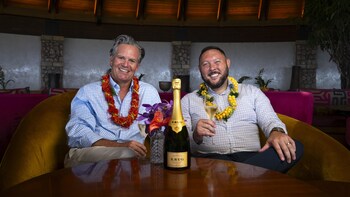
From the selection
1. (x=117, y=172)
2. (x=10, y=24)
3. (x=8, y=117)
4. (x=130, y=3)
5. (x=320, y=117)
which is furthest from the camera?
(x=130, y=3)

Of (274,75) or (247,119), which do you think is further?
(274,75)

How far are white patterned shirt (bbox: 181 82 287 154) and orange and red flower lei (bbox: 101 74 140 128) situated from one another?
0.35 meters

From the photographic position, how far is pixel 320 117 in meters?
4.39

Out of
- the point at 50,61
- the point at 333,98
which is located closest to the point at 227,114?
the point at 333,98

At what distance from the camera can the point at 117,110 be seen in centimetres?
205

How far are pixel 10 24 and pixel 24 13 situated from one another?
464 millimetres

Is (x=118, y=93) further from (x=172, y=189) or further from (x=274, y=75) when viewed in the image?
(x=274, y=75)

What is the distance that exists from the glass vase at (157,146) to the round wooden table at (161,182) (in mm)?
50

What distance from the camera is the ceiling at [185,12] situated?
9586mm

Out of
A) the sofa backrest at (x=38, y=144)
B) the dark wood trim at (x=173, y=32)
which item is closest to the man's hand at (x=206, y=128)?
the sofa backrest at (x=38, y=144)

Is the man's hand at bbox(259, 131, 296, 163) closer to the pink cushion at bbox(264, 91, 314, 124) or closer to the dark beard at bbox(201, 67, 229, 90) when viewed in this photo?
the dark beard at bbox(201, 67, 229, 90)

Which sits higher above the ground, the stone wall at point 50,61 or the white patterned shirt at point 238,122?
the stone wall at point 50,61

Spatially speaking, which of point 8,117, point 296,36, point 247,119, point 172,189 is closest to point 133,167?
point 172,189

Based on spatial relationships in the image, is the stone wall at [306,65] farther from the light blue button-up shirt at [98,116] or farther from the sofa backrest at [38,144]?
the sofa backrest at [38,144]
